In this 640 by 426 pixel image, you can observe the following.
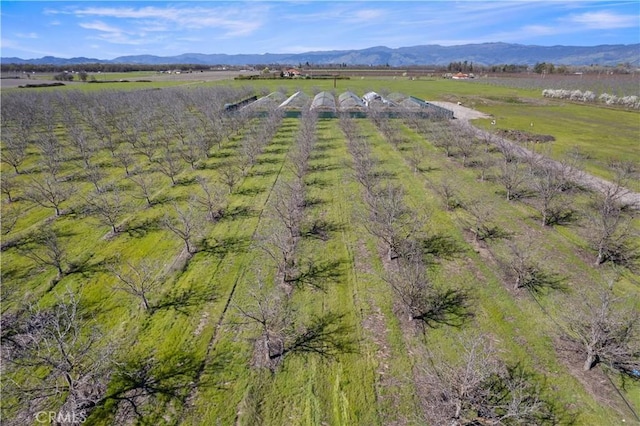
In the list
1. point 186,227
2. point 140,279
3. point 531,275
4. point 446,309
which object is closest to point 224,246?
point 186,227

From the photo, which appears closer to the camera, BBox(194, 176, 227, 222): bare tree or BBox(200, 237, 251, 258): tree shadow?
BBox(200, 237, 251, 258): tree shadow

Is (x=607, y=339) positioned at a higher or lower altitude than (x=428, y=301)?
higher

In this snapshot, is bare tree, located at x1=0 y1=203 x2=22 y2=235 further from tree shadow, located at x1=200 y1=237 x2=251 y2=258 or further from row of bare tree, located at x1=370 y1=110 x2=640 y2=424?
row of bare tree, located at x1=370 y1=110 x2=640 y2=424

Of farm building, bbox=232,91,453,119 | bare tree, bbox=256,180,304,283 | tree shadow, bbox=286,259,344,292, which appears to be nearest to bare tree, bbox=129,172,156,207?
bare tree, bbox=256,180,304,283

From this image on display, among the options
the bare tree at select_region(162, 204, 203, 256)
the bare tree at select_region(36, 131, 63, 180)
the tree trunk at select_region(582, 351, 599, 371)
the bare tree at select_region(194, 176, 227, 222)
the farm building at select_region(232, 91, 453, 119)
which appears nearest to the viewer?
the tree trunk at select_region(582, 351, 599, 371)

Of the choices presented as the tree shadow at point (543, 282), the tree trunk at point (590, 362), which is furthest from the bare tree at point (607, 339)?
the tree shadow at point (543, 282)

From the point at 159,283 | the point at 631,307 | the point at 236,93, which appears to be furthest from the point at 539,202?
the point at 236,93

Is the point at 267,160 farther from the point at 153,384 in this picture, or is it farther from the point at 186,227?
the point at 153,384
